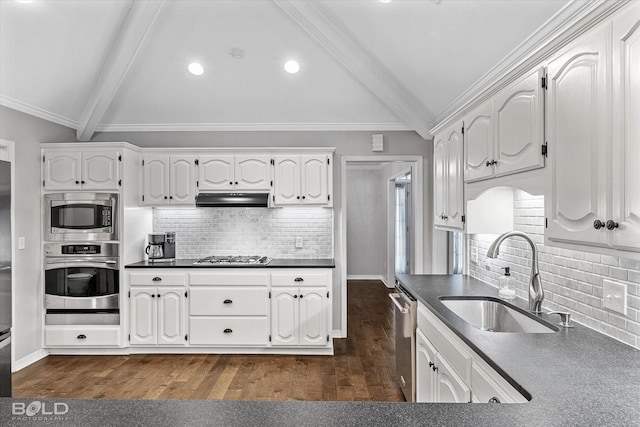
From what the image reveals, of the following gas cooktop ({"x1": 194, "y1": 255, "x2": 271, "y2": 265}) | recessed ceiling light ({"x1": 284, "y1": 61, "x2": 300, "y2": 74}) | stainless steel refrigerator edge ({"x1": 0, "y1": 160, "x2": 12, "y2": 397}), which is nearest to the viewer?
stainless steel refrigerator edge ({"x1": 0, "y1": 160, "x2": 12, "y2": 397})

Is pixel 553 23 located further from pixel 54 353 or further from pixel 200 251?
pixel 54 353

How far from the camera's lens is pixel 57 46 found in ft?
11.1

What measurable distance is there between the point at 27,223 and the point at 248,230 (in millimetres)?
2167

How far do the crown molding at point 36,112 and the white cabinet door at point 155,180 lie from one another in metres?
0.91

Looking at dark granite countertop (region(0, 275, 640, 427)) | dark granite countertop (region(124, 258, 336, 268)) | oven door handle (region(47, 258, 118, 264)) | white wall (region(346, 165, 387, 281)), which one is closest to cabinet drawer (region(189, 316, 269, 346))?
dark granite countertop (region(124, 258, 336, 268))

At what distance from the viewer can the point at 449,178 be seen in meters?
3.06

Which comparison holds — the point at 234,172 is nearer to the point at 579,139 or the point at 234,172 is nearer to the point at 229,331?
the point at 229,331

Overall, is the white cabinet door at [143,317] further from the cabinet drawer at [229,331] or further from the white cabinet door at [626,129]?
the white cabinet door at [626,129]

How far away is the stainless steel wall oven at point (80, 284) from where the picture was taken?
413 centimetres

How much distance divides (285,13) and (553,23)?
2073 mm

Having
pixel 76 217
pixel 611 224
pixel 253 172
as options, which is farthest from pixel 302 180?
pixel 611 224

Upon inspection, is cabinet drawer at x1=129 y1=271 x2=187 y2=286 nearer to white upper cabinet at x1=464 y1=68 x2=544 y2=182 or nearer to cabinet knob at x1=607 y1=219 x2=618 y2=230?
white upper cabinet at x1=464 y1=68 x2=544 y2=182

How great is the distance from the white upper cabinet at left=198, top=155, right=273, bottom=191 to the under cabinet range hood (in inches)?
3.0

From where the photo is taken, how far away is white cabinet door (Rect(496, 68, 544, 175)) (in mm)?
1803
